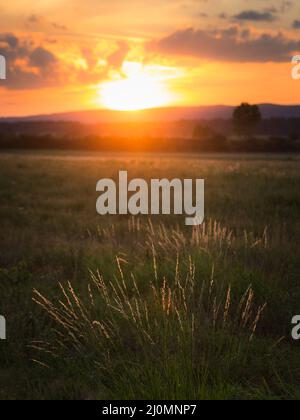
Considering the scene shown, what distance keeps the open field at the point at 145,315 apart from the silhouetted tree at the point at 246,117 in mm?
92559

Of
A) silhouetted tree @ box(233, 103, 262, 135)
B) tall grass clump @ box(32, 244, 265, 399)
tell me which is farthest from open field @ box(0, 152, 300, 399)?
silhouetted tree @ box(233, 103, 262, 135)

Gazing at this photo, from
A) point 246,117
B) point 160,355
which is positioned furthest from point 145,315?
point 246,117

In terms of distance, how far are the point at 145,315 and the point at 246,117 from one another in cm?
9954

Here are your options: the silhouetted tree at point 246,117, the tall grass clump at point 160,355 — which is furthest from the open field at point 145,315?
the silhouetted tree at point 246,117

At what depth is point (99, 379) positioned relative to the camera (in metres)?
4.72

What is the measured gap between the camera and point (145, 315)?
18.9 feet

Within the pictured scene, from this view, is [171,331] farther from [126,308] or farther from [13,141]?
[13,141]

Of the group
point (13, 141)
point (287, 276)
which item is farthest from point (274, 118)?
point (287, 276)

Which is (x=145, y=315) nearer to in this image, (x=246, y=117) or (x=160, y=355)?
(x=160, y=355)

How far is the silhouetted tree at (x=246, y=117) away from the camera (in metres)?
102

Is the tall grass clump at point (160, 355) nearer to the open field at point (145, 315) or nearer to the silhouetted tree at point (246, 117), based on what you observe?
the open field at point (145, 315)

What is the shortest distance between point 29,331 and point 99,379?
54.9 inches

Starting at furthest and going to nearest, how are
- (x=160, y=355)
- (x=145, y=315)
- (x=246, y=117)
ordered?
(x=246, y=117)
(x=145, y=315)
(x=160, y=355)
